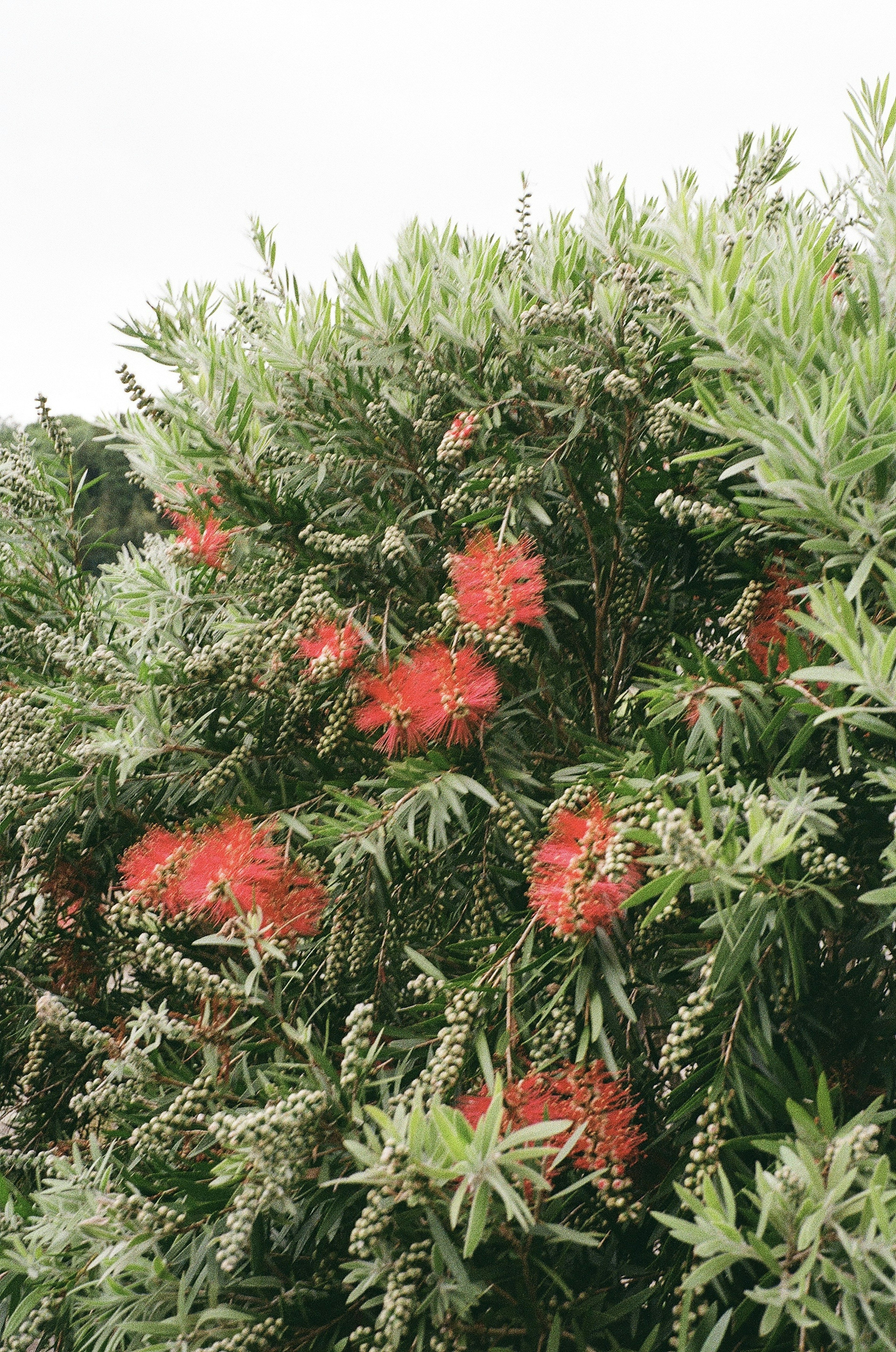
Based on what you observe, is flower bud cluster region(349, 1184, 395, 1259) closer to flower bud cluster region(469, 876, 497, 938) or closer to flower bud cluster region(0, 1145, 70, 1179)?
flower bud cluster region(469, 876, 497, 938)

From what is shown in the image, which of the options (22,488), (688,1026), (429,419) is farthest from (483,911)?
(22,488)

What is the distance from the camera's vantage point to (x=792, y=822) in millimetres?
1190

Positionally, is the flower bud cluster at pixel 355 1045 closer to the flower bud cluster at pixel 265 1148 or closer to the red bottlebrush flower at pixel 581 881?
the flower bud cluster at pixel 265 1148

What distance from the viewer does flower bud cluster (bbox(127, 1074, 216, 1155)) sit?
4.92 feet

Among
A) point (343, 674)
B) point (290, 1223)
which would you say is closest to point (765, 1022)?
point (290, 1223)

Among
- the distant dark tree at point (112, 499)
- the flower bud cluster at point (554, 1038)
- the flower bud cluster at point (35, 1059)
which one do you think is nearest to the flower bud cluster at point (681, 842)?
the flower bud cluster at point (554, 1038)

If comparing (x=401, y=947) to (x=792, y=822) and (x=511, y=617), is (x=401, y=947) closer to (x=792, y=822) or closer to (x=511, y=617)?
(x=511, y=617)

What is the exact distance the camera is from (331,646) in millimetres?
1789

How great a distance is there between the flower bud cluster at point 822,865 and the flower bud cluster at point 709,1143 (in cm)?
33

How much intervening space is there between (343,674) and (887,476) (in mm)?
1066

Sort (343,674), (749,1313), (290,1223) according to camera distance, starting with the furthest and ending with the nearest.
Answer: (343,674) < (290,1223) < (749,1313)

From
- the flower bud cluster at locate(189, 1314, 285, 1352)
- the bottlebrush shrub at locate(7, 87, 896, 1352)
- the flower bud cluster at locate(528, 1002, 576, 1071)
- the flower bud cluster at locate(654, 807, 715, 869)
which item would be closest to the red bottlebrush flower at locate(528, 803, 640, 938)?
the bottlebrush shrub at locate(7, 87, 896, 1352)

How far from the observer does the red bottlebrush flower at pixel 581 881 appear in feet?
4.42

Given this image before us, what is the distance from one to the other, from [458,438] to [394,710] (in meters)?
0.56
